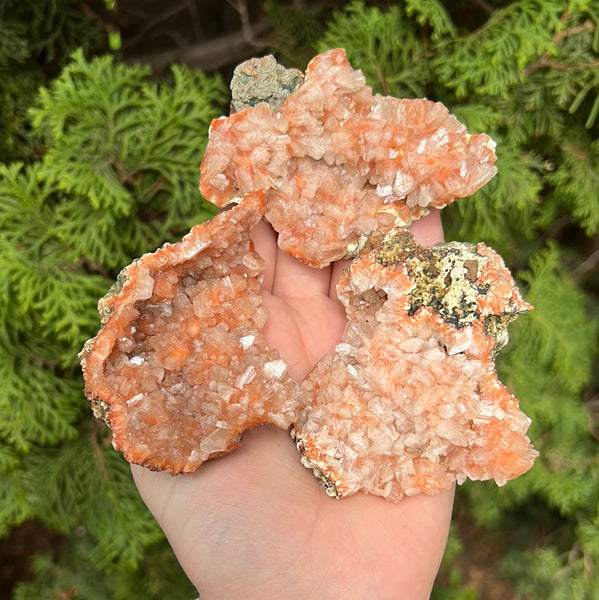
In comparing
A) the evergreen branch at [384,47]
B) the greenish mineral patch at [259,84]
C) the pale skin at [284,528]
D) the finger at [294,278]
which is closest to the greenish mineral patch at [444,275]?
the finger at [294,278]

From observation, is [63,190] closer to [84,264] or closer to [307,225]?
[84,264]

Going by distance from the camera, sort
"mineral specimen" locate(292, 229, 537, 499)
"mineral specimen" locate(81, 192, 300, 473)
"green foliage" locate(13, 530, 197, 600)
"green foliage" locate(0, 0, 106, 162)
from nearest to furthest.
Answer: "mineral specimen" locate(81, 192, 300, 473) < "mineral specimen" locate(292, 229, 537, 499) < "green foliage" locate(0, 0, 106, 162) < "green foliage" locate(13, 530, 197, 600)

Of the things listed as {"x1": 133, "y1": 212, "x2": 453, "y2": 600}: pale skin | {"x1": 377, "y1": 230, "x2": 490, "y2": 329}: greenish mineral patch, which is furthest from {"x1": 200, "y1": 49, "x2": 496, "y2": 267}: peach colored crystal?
{"x1": 133, "y1": 212, "x2": 453, "y2": 600}: pale skin

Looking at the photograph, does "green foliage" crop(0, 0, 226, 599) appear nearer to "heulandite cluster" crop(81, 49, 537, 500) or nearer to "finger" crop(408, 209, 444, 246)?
"heulandite cluster" crop(81, 49, 537, 500)

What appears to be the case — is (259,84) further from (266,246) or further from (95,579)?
(95,579)

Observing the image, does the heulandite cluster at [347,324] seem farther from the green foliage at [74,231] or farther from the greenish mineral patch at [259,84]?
the green foliage at [74,231]

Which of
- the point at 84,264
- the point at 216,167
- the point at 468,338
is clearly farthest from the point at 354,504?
the point at 84,264
